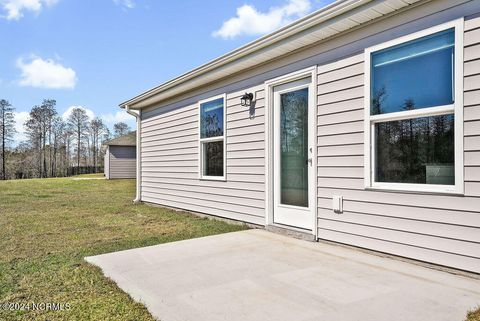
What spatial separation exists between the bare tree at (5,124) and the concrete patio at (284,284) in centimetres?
2805

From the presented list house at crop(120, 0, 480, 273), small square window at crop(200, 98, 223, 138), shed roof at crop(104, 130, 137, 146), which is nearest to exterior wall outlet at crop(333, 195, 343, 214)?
house at crop(120, 0, 480, 273)

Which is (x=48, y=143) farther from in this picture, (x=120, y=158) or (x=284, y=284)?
(x=284, y=284)

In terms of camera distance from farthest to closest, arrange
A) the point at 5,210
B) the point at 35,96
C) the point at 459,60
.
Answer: the point at 35,96 → the point at 5,210 → the point at 459,60

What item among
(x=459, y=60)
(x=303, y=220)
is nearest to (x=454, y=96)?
(x=459, y=60)

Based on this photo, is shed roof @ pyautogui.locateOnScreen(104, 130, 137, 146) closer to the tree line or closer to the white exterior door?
the tree line

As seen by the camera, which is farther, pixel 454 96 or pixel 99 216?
pixel 99 216

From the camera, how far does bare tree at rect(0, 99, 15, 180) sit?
2557 cm

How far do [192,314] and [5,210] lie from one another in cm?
710

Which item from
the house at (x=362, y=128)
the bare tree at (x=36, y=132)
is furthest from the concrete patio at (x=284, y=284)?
the bare tree at (x=36, y=132)

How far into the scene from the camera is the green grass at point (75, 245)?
2266mm

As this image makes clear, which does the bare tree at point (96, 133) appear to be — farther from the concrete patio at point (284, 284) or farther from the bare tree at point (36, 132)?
the concrete patio at point (284, 284)

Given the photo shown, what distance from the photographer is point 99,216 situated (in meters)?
6.44

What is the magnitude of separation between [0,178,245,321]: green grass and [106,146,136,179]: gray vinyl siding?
38.7 ft

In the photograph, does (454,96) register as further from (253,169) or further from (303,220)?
(253,169)
